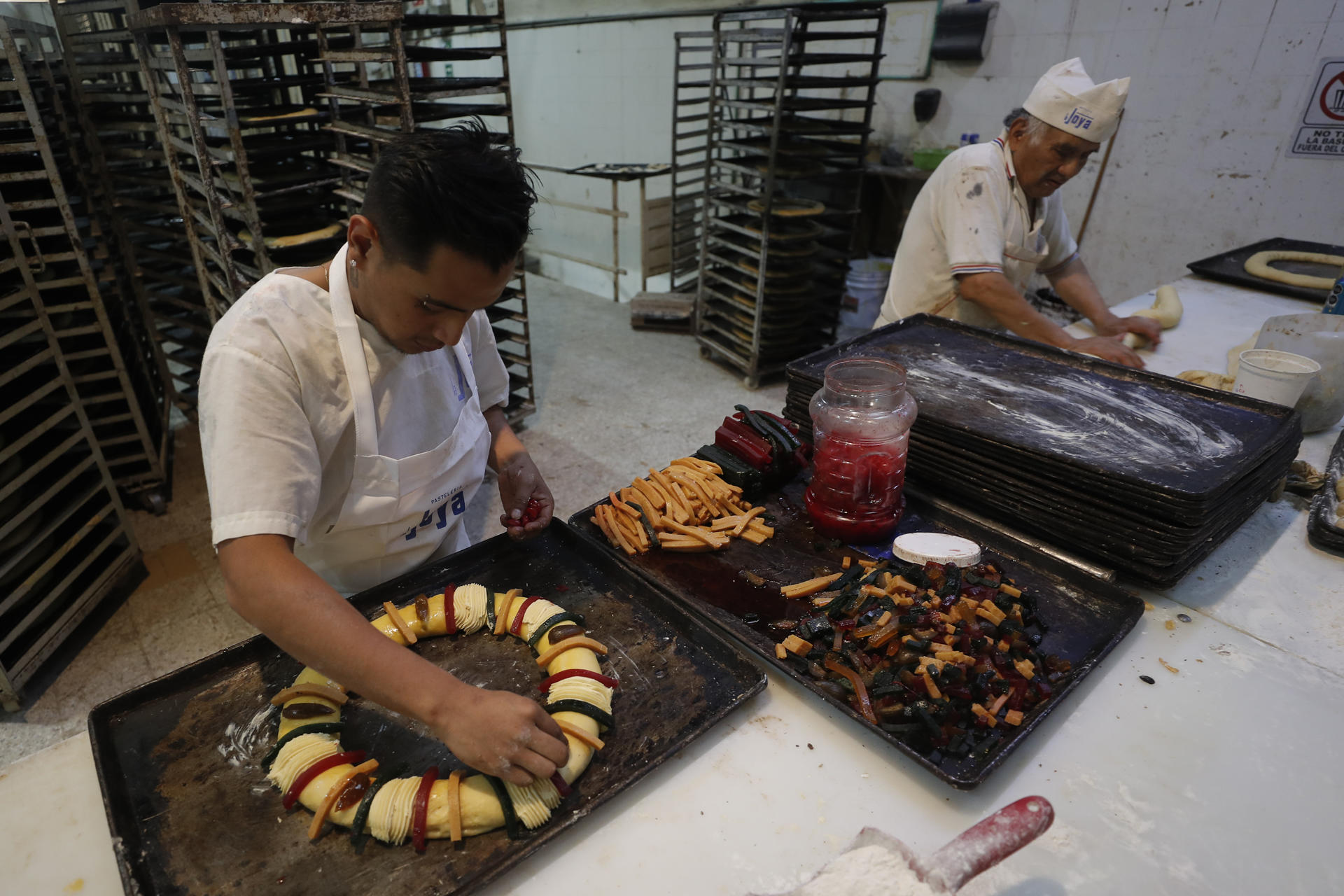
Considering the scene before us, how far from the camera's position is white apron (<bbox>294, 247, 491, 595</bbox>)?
4.68 feet

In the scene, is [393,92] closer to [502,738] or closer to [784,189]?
[784,189]

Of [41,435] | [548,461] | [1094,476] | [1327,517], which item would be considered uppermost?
[1094,476]

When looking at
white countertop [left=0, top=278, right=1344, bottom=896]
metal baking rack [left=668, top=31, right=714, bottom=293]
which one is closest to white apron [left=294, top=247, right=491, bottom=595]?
white countertop [left=0, top=278, right=1344, bottom=896]

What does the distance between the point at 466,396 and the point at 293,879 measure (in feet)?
3.54

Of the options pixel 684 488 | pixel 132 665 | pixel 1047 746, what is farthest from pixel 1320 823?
pixel 132 665

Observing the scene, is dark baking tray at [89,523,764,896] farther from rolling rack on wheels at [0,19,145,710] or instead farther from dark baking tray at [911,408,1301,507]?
rolling rack on wheels at [0,19,145,710]

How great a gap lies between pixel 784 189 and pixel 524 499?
4.66 meters

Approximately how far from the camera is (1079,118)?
Result: 271cm

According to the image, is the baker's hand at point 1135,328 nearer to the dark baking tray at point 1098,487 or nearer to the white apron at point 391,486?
the dark baking tray at point 1098,487

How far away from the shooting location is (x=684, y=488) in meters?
1.86

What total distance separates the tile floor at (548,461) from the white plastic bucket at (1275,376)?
3.09 meters

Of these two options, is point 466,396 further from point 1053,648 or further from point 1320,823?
point 1320,823

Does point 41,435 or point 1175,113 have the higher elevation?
point 1175,113

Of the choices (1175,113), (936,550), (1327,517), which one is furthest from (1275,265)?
(936,550)
